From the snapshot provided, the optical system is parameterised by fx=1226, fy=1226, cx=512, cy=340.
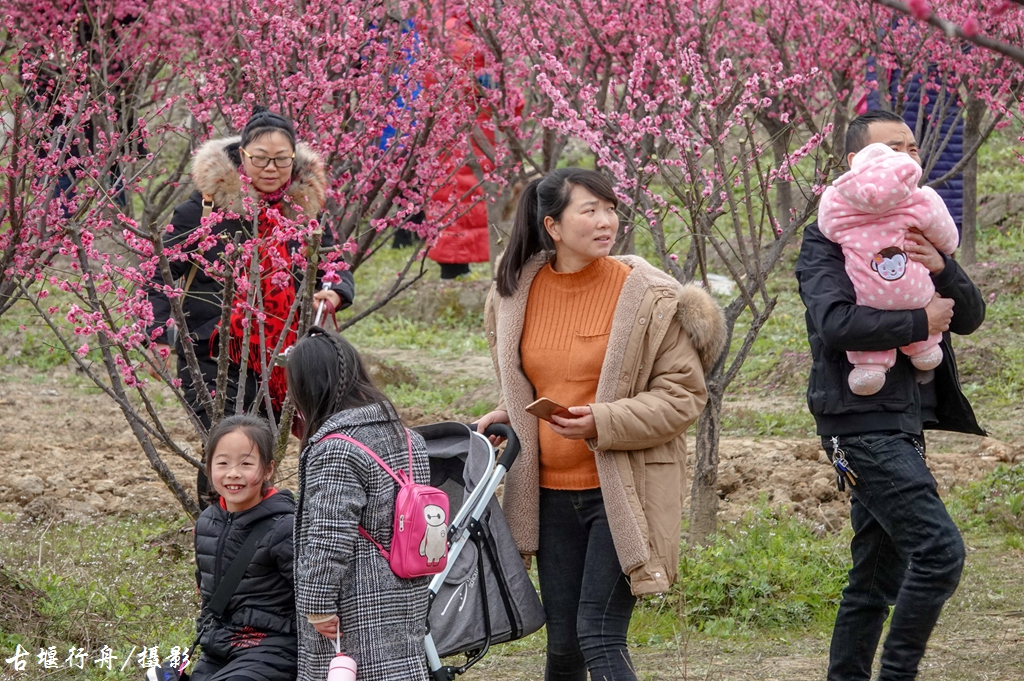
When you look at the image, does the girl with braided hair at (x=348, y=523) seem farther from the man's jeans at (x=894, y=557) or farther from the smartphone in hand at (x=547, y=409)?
the man's jeans at (x=894, y=557)

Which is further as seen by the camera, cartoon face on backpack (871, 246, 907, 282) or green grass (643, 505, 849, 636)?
→ green grass (643, 505, 849, 636)

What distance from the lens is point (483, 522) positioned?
11.9ft

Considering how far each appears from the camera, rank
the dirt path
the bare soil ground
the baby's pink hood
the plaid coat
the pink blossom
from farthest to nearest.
Result: the dirt path
the bare soil ground
the baby's pink hood
the plaid coat
the pink blossom

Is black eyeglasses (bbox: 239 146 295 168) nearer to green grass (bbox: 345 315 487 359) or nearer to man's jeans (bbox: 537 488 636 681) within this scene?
man's jeans (bbox: 537 488 636 681)

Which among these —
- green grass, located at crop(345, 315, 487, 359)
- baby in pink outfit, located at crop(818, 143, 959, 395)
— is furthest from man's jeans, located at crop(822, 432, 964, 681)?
green grass, located at crop(345, 315, 487, 359)

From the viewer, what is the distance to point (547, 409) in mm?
3383

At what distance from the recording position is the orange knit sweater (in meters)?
3.63

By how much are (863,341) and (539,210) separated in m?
1.03

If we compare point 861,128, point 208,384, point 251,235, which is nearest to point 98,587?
point 208,384

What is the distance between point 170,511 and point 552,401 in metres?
4.22

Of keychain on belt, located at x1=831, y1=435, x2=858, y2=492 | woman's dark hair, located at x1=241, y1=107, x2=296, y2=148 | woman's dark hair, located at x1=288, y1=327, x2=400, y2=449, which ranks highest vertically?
woman's dark hair, located at x1=241, y1=107, x2=296, y2=148

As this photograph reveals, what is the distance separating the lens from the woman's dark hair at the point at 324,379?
329cm

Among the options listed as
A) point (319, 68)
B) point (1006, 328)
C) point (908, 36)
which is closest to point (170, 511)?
point (319, 68)

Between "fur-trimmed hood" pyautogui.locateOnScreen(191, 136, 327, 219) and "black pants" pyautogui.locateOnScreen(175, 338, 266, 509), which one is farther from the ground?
"fur-trimmed hood" pyautogui.locateOnScreen(191, 136, 327, 219)
